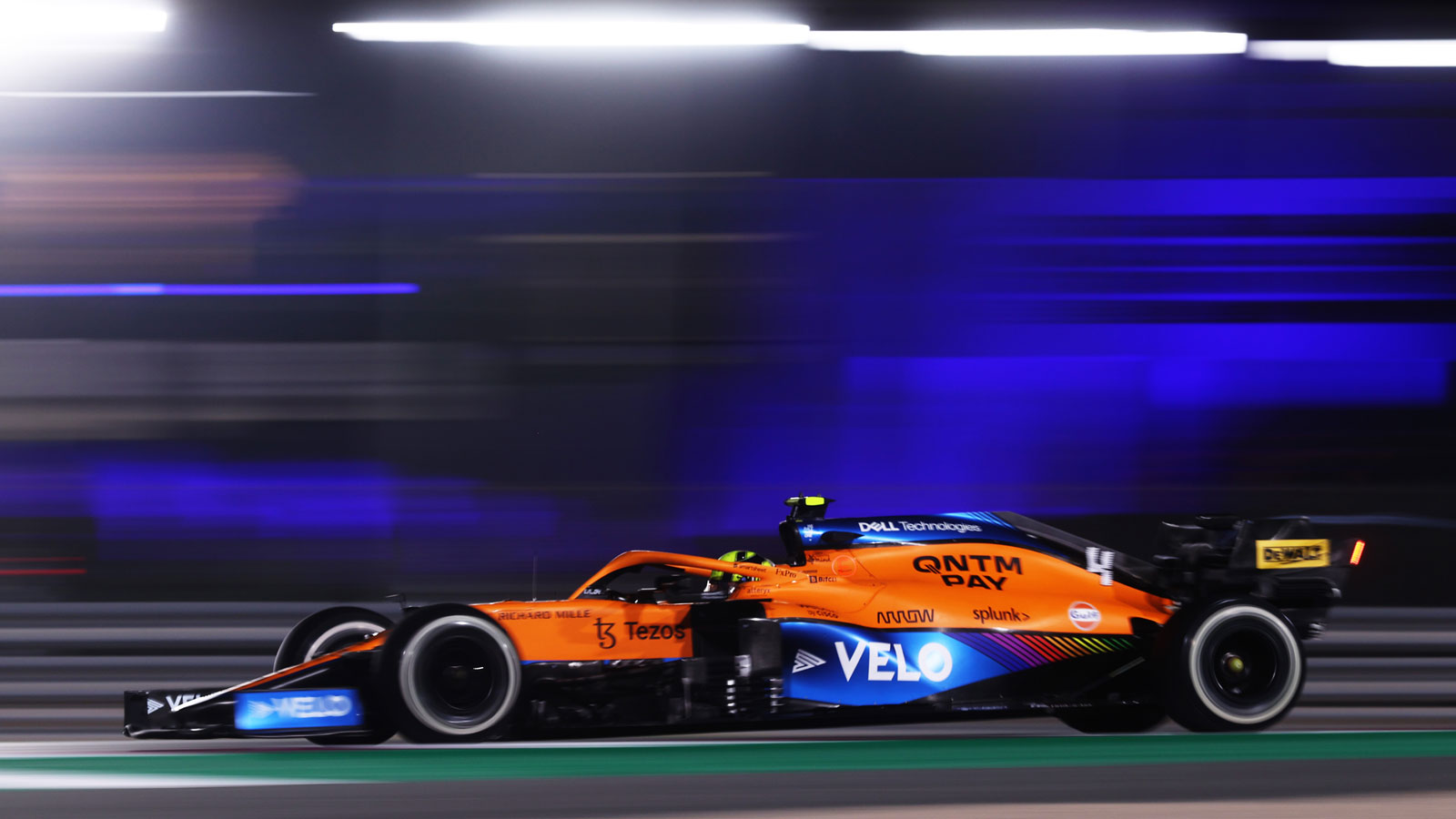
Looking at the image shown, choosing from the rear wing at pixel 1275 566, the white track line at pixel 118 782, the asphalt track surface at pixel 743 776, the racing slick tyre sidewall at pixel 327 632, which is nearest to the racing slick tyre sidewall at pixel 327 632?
the racing slick tyre sidewall at pixel 327 632

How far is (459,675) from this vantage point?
167 inches

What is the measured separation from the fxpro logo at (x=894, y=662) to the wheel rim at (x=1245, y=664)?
882mm

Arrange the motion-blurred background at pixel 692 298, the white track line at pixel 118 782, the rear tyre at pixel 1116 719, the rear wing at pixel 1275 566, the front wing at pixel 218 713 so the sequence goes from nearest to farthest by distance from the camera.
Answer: the white track line at pixel 118 782 < the front wing at pixel 218 713 < the rear tyre at pixel 1116 719 < the rear wing at pixel 1275 566 < the motion-blurred background at pixel 692 298

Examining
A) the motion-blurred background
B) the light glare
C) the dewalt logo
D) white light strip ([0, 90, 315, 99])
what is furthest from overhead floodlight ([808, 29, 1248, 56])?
the dewalt logo

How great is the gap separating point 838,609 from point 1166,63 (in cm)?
416

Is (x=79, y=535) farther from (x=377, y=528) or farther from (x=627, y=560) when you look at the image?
(x=627, y=560)

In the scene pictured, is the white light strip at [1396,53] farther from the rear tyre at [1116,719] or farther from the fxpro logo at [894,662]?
the fxpro logo at [894,662]

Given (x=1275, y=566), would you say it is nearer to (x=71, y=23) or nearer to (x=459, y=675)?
(x=459, y=675)

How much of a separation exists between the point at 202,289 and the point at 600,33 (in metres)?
2.59

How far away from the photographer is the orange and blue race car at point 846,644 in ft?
13.7

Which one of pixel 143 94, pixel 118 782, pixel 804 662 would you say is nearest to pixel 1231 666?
pixel 804 662

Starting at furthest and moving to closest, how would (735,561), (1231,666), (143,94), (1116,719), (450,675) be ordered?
1. (143,94)
2. (1116,719)
3. (735,561)
4. (1231,666)
5. (450,675)

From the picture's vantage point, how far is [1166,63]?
7125 mm

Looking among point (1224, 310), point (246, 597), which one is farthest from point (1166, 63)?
point (246, 597)
